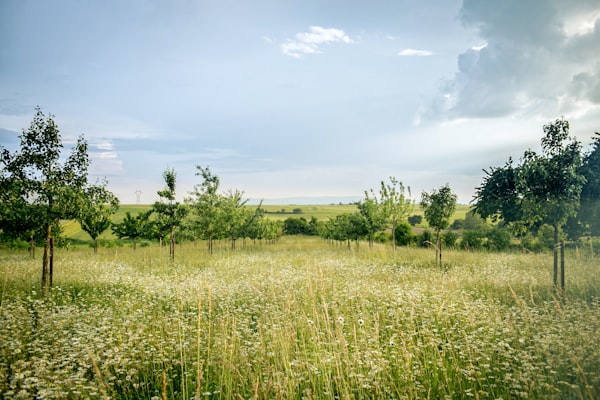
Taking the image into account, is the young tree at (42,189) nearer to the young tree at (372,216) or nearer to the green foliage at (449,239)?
the young tree at (372,216)

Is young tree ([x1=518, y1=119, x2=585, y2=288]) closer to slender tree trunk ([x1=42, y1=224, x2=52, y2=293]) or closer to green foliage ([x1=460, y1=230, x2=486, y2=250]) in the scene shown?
slender tree trunk ([x1=42, y1=224, x2=52, y2=293])

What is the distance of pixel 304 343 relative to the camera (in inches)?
200

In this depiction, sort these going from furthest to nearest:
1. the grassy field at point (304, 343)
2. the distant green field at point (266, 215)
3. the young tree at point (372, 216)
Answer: the distant green field at point (266, 215), the young tree at point (372, 216), the grassy field at point (304, 343)

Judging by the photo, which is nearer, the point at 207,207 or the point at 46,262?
the point at 46,262

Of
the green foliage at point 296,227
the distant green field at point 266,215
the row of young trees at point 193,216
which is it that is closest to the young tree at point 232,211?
the row of young trees at point 193,216

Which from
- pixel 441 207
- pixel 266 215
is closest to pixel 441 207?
pixel 441 207

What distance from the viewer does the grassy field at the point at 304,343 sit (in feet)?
14.0

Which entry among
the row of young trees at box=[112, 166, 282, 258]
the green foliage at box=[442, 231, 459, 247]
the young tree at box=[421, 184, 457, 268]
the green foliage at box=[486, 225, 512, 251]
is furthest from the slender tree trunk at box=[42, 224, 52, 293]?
the green foliage at box=[442, 231, 459, 247]

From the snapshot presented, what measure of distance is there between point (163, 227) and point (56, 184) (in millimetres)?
9369

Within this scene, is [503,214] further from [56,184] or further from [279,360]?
[56,184]

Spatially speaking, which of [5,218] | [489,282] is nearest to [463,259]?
[489,282]

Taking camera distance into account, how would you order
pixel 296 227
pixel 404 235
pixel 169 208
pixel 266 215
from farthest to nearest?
pixel 266 215 → pixel 296 227 → pixel 404 235 → pixel 169 208

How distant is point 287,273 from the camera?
488 inches

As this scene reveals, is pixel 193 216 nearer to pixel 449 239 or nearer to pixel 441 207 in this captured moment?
pixel 441 207
